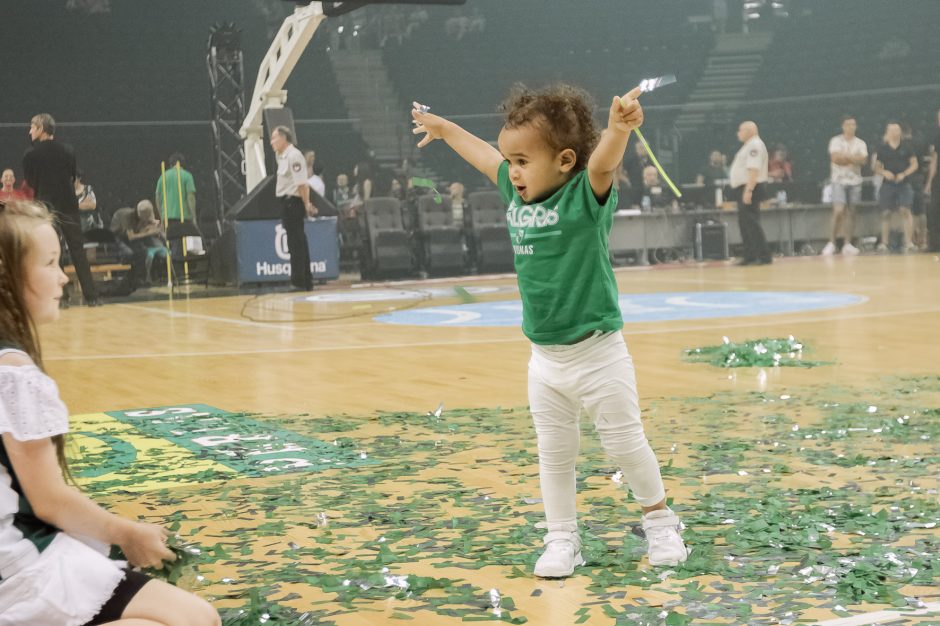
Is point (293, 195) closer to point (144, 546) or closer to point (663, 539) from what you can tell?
point (663, 539)

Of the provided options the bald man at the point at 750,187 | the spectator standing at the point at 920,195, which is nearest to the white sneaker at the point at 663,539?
the bald man at the point at 750,187

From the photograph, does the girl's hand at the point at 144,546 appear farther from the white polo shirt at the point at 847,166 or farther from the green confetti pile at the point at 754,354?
the white polo shirt at the point at 847,166

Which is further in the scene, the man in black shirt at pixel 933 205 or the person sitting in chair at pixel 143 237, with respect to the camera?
the man in black shirt at pixel 933 205

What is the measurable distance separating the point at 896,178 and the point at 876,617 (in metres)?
14.2

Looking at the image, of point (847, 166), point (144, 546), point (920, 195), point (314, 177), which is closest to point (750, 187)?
point (847, 166)

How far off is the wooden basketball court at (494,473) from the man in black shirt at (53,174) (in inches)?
135

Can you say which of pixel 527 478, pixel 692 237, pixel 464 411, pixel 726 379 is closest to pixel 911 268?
pixel 692 237

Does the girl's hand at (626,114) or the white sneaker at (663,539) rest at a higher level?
the girl's hand at (626,114)

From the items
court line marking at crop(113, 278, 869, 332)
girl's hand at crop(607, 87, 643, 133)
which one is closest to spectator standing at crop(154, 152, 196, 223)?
court line marking at crop(113, 278, 869, 332)

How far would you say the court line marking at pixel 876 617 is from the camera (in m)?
2.16

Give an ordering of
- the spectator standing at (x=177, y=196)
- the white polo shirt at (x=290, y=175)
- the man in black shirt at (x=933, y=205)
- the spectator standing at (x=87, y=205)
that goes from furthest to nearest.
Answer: the man in black shirt at (x=933, y=205) < the spectator standing at (x=177, y=196) < the spectator standing at (x=87, y=205) < the white polo shirt at (x=290, y=175)

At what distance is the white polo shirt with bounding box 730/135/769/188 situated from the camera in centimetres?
1372

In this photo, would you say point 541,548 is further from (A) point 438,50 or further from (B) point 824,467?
(A) point 438,50

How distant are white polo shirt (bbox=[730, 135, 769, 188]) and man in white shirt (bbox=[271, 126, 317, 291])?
5215 mm
